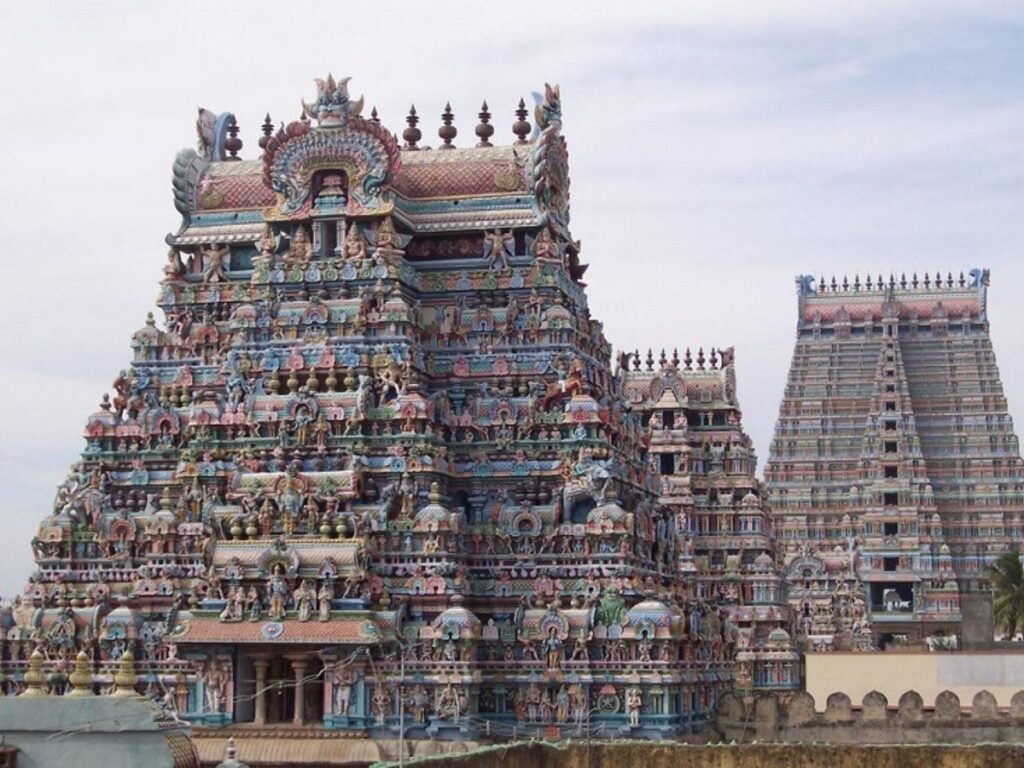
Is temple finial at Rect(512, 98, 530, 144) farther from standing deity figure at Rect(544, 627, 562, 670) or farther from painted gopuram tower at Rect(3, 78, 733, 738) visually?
standing deity figure at Rect(544, 627, 562, 670)

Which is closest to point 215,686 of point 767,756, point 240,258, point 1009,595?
point 767,756

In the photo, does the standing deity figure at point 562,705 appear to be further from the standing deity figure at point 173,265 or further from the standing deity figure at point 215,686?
the standing deity figure at point 173,265

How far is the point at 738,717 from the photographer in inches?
2477

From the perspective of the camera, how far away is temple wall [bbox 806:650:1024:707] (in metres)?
73.0

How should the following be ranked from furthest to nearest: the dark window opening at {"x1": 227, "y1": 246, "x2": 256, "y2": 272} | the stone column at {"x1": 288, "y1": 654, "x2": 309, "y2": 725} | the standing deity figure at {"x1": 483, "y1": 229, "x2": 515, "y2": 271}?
the dark window opening at {"x1": 227, "y1": 246, "x2": 256, "y2": 272} → the standing deity figure at {"x1": 483, "y1": 229, "x2": 515, "y2": 271} → the stone column at {"x1": 288, "y1": 654, "x2": 309, "y2": 725}

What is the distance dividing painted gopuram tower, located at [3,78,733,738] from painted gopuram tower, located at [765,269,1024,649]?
5755cm

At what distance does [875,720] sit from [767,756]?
17571 mm

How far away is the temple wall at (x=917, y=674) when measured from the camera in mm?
73000

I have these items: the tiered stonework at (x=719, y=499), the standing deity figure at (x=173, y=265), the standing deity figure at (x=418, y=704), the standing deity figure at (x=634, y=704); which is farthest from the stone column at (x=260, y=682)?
the tiered stonework at (x=719, y=499)

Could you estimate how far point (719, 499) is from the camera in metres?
86.7

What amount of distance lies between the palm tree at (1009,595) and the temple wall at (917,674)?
31.3m

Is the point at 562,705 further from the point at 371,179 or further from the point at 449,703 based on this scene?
the point at 371,179

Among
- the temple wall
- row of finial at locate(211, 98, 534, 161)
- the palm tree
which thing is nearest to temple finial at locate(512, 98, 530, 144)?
row of finial at locate(211, 98, 534, 161)

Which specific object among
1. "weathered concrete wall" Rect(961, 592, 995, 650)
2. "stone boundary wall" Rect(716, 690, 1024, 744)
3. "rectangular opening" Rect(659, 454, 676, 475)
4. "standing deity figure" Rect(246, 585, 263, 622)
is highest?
"rectangular opening" Rect(659, 454, 676, 475)
